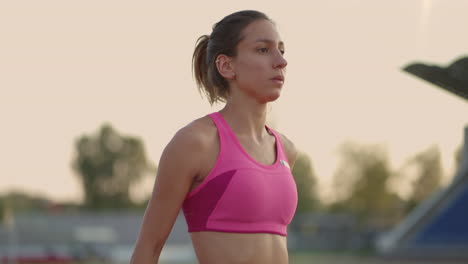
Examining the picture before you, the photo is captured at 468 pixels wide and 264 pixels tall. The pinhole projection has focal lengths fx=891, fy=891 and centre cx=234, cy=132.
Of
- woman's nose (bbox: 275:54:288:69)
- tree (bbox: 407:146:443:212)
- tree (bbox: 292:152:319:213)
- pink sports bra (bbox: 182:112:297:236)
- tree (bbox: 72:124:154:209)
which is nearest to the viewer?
pink sports bra (bbox: 182:112:297:236)

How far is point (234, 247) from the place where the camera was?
3.11 m

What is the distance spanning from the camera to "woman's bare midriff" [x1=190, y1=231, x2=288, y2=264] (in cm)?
311

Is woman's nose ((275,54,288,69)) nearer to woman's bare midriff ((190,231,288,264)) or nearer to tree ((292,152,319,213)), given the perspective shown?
Result: woman's bare midriff ((190,231,288,264))

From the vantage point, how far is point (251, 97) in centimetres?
329

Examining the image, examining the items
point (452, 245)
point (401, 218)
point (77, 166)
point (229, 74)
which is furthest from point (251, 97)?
point (77, 166)

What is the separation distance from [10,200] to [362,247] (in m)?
35.6

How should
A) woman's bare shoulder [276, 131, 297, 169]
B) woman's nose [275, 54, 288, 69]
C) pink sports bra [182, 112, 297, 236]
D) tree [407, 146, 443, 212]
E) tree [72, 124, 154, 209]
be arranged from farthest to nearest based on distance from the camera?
tree [72, 124, 154, 209]
tree [407, 146, 443, 212]
woman's bare shoulder [276, 131, 297, 169]
woman's nose [275, 54, 288, 69]
pink sports bra [182, 112, 297, 236]

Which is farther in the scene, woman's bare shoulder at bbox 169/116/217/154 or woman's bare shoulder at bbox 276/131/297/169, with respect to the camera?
woman's bare shoulder at bbox 276/131/297/169

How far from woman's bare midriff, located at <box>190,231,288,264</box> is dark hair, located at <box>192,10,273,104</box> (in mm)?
561

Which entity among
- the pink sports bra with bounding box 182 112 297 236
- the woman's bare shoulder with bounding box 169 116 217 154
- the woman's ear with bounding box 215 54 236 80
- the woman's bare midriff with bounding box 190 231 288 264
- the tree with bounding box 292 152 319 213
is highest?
the woman's ear with bounding box 215 54 236 80

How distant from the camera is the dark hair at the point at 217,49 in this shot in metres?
3.26

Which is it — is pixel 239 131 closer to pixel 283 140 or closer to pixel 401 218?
pixel 283 140

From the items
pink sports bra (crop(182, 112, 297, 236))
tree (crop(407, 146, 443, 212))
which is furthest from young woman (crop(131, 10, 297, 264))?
tree (crop(407, 146, 443, 212))

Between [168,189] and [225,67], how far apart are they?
0.50 meters
